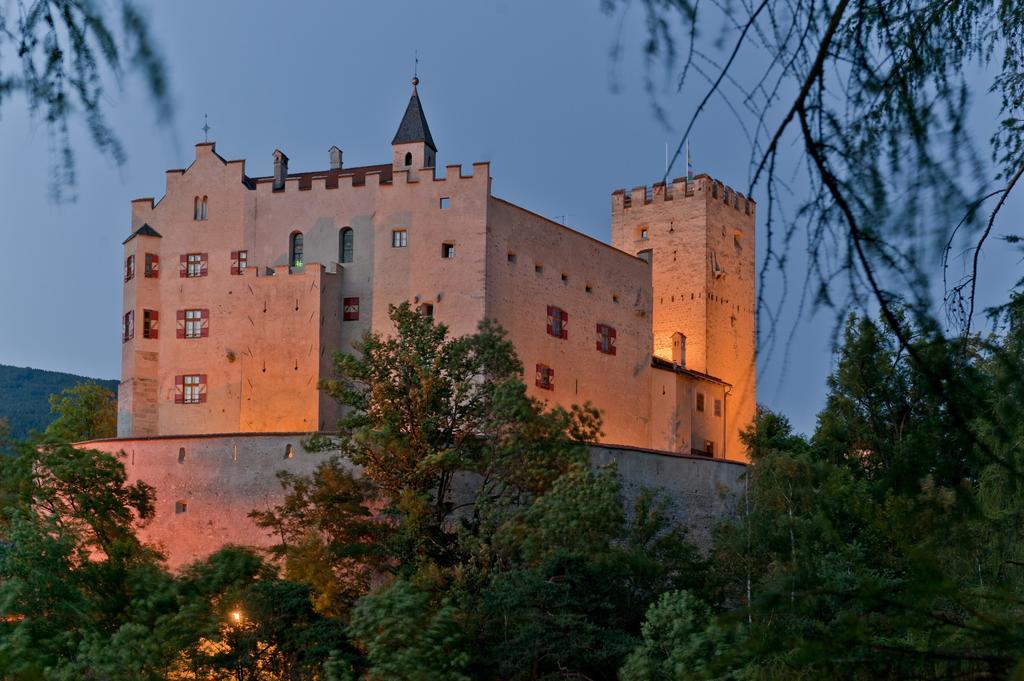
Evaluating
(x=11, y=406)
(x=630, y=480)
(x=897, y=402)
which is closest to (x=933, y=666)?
(x=897, y=402)

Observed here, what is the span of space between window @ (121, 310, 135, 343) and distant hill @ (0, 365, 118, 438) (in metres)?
50.3

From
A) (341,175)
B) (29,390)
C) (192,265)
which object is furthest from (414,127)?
(29,390)

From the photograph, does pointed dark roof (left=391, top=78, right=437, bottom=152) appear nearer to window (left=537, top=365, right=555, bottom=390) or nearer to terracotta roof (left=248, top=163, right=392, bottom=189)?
terracotta roof (left=248, top=163, right=392, bottom=189)

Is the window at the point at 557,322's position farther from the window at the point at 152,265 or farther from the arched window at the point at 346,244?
the window at the point at 152,265

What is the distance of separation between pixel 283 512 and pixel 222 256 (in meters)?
9.52

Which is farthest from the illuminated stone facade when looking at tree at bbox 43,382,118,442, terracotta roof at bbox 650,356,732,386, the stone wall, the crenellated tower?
tree at bbox 43,382,118,442

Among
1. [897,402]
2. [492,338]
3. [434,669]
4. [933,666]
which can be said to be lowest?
[434,669]

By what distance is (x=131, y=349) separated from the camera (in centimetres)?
3619

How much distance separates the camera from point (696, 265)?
45.2 meters

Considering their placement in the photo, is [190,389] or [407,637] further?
[190,389]

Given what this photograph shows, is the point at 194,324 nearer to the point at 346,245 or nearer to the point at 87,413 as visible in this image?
the point at 346,245

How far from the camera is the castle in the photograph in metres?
35.2

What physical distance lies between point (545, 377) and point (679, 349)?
25.4 ft

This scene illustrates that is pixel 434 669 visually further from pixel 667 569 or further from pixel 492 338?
pixel 492 338
